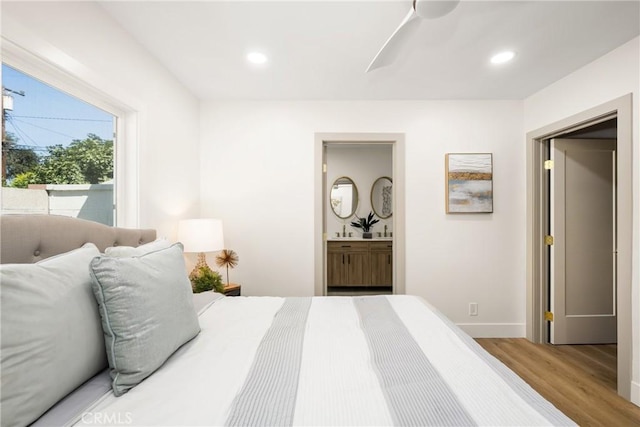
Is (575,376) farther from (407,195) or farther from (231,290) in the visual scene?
(231,290)

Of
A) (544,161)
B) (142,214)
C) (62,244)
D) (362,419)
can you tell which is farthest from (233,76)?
(544,161)

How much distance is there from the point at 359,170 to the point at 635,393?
4.27 metres

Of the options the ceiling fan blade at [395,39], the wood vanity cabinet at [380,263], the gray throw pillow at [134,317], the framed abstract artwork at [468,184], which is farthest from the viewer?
the wood vanity cabinet at [380,263]

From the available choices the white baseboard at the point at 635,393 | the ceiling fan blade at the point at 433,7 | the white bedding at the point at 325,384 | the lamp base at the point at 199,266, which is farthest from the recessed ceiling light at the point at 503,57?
the lamp base at the point at 199,266

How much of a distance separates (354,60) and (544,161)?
2.28 meters

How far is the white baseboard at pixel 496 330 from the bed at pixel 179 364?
209cm

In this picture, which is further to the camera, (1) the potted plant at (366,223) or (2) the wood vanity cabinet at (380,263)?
(1) the potted plant at (366,223)

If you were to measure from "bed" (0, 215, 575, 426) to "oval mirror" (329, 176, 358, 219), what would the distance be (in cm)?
410

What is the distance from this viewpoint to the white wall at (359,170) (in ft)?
18.0

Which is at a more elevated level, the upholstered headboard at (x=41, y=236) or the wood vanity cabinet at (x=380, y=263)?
the upholstered headboard at (x=41, y=236)

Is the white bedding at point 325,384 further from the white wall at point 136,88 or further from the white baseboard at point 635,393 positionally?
the white baseboard at point 635,393

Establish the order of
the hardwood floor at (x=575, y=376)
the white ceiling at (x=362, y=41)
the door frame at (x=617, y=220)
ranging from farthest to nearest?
the door frame at (x=617, y=220) → the hardwood floor at (x=575, y=376) → the white ceiling at (x=362, y=41)

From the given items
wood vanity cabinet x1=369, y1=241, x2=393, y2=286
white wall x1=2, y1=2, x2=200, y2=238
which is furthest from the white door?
white wall x1=2, y1=2, x2=200, y2=238

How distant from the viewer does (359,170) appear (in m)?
5.50
